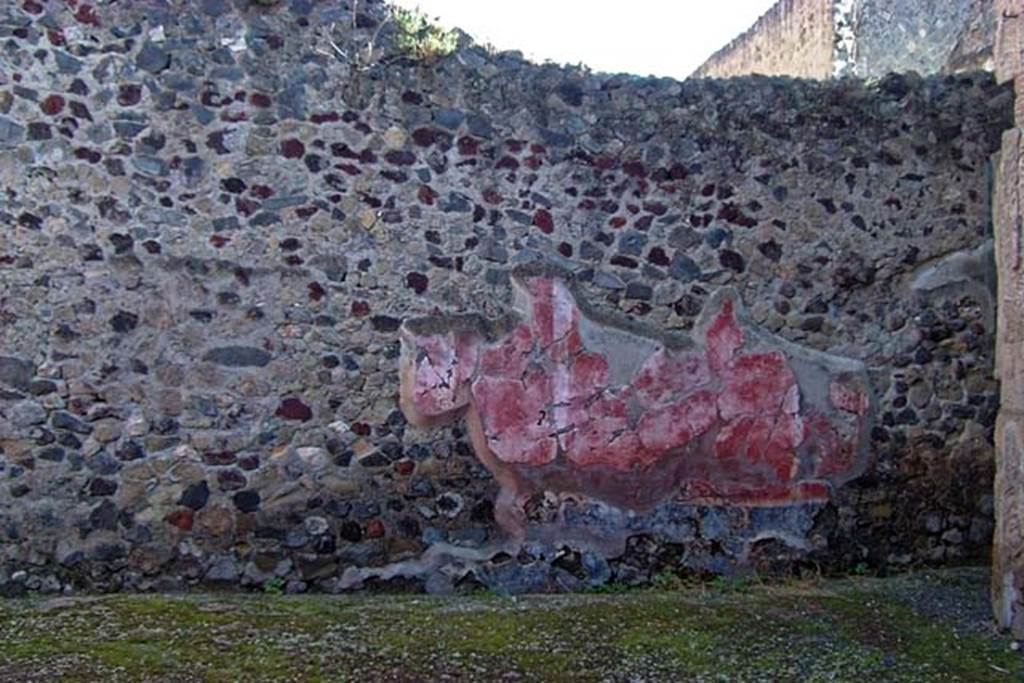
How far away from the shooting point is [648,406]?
18.2 ft

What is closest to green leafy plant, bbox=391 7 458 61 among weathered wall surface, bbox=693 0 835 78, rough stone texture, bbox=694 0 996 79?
weathered wall surface, bbox=693 0 835 78

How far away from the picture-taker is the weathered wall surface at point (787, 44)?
969 cm

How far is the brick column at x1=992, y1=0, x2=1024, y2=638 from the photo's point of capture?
4391 mm

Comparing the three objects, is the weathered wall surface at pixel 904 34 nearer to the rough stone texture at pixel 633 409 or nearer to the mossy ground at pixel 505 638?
the rough stone texture at pixel 633 409

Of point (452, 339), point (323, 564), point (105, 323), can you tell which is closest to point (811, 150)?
point (452, 339)

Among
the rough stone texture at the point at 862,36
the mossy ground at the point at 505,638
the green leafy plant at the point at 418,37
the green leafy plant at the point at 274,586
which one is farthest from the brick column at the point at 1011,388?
the rough stone texture at the point at 862,36

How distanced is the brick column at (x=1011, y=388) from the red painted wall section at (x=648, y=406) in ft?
3.89

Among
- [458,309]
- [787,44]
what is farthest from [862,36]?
[458,309]

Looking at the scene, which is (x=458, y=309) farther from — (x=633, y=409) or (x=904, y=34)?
(x=904, y=34)

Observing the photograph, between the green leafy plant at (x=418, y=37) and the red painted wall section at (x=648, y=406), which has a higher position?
the green leafy plant at (x=418, y=37)

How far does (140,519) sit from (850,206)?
3779 mm

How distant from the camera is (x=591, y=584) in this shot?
17.9 ft

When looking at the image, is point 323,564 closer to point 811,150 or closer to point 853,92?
point 811,150

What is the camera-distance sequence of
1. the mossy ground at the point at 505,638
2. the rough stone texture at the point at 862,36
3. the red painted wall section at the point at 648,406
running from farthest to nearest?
1. the rough stone texture at the point at 862,36
2. the red painted wall section at the point at 648,406
3. the mossy ground at the point at 505,638
